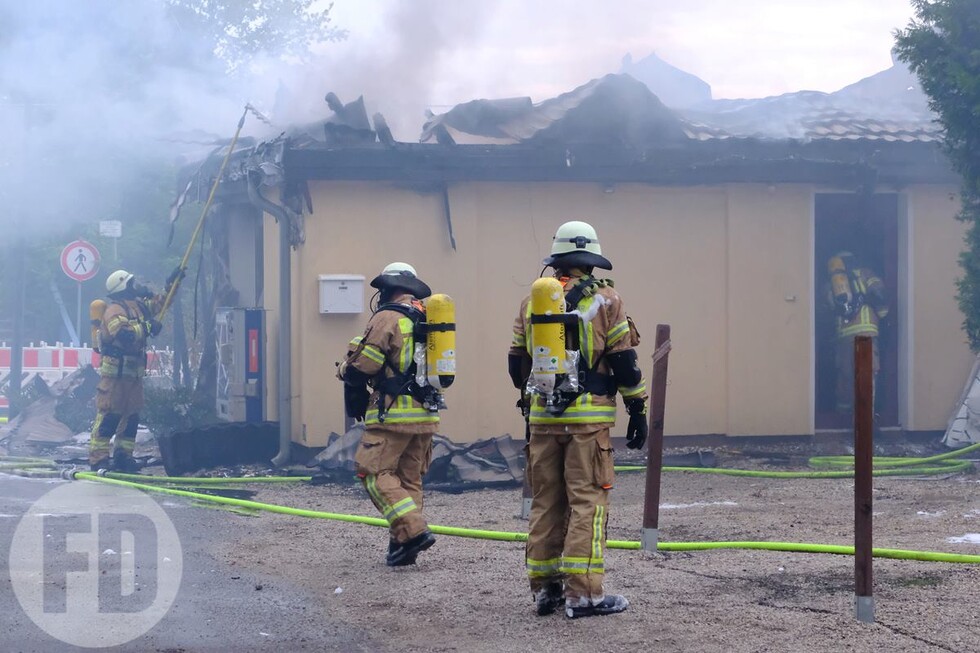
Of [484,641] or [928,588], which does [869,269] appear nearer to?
[928,588]

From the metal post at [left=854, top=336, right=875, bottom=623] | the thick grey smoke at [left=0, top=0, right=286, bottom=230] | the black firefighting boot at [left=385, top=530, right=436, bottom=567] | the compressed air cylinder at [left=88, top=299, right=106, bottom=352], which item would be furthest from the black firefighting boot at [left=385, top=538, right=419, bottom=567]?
the thick grey smoke at [left=0, top=0, right=286, bottom=230]

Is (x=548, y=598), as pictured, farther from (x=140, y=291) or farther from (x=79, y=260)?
(x=79, y=260)

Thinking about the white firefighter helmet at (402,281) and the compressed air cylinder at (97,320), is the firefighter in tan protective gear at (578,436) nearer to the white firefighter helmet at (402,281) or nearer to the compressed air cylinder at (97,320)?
the white firefighter helmet at (402,281)

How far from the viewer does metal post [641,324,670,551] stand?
6.70 m

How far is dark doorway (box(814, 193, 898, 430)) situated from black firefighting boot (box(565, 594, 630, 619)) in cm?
774

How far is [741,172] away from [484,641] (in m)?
7.73

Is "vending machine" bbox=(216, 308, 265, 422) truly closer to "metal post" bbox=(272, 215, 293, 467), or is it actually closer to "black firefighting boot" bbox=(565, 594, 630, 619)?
"metal post" bbox=(272, 215, 293, 467)

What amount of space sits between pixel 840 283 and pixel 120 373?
7307mm

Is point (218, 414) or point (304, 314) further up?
point (304, 314)

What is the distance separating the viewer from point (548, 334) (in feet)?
17.4

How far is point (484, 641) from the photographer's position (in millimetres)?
5027

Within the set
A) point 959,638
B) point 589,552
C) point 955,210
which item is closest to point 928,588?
point 959,638

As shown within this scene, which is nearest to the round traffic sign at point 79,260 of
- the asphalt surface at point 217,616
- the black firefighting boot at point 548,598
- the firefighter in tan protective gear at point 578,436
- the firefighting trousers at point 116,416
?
the firefighting trousers at point 116,416

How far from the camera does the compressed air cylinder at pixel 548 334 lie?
17.3 feet
